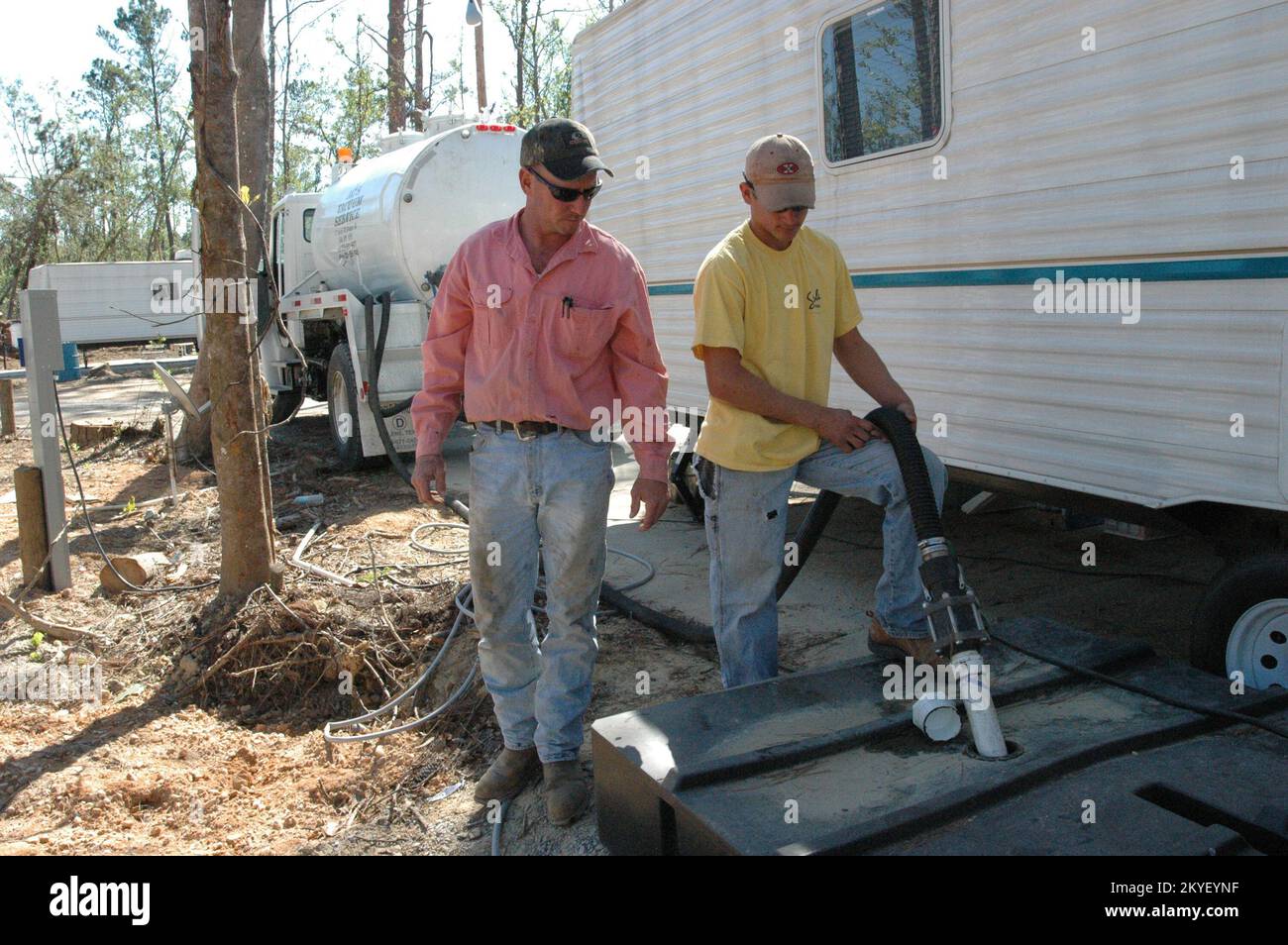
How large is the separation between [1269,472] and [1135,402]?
550mm

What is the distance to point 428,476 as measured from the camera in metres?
3.53

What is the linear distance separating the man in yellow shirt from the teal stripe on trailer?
0.94 metres

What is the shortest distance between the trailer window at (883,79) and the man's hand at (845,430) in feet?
5.91

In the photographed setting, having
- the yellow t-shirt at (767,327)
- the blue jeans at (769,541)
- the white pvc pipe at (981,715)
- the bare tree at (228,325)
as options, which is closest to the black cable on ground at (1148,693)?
the blue jeans at (769,541)

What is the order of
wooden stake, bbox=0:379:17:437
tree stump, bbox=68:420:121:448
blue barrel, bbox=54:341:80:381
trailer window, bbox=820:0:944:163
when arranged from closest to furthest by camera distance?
trailer window, bbox=820:0:944:163 < blue barrel, bbox=54:341:80:381 < tree stump, bbox=68:420:121:448 < wooden stake, bbox=0:379:17:437

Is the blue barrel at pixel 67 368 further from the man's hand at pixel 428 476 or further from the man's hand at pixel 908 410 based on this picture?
the man's hand at pixel 908 410

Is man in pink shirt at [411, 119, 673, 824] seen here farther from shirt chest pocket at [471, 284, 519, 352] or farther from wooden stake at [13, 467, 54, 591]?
wooden stake at [13, 467, 54, 591]

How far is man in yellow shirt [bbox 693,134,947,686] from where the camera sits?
133 inches

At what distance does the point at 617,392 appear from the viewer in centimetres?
354

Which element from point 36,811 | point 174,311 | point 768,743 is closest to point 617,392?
point 768,743

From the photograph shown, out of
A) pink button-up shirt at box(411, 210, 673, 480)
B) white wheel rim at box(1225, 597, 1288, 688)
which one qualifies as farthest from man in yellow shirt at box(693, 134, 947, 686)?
white wheel rim at box(1225, 597, 1288, 688)

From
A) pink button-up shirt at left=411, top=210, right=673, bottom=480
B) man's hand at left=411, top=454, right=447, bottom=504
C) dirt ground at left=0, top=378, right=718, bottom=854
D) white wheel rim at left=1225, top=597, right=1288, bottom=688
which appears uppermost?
pink button-up shirt at left=411, top=210, right=673, bottom=480

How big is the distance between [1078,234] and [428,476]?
2.51 m

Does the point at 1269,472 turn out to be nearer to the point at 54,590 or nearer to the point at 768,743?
the point at 768,743
